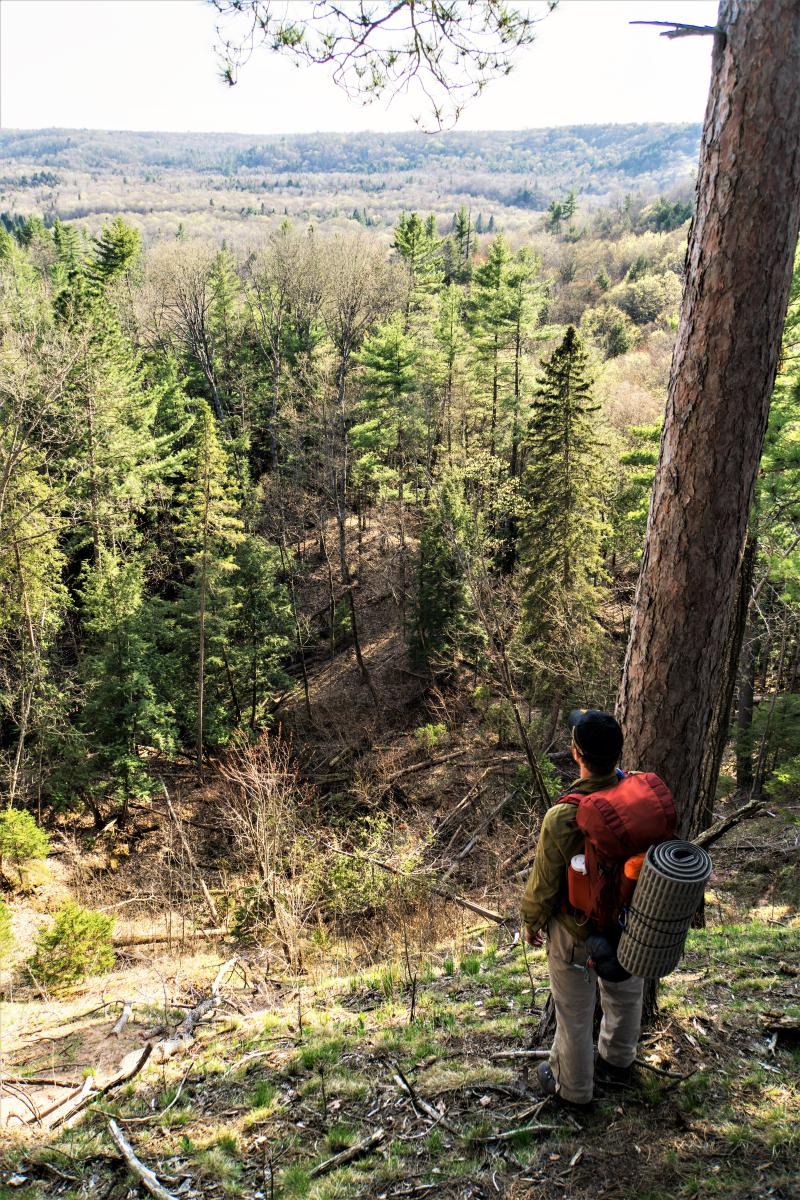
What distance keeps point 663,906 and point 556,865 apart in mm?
570

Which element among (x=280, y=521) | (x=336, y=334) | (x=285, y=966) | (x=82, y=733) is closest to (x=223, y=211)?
(x=336, y=334)

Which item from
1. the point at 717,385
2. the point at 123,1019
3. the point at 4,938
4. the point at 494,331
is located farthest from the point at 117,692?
the point at 494,331

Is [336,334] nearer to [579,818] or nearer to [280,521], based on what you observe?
[280,521]

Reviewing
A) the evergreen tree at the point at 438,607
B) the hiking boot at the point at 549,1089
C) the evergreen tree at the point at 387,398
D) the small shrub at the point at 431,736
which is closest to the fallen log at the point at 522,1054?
the hiking boot at the point at 549,1089

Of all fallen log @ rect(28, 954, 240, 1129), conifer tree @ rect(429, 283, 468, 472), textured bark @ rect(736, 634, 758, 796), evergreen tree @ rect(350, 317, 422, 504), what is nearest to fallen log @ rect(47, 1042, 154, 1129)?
fallen log @ rect(28, 954, 240, 1129)

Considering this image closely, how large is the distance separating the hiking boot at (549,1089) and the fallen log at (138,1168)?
1993 millimetres

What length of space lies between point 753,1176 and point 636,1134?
Answer: 526mm

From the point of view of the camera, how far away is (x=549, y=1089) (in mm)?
3771

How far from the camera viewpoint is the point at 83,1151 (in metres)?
4.32

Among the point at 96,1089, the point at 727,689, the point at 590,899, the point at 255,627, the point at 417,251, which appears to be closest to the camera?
the point at 590,899

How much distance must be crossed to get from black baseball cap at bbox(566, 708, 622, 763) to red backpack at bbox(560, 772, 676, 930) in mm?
135

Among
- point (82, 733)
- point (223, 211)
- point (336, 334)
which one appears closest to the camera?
point (82, 733)

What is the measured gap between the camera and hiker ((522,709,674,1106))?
313cm

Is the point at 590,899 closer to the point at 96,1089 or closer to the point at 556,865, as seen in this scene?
the point at 556,865
